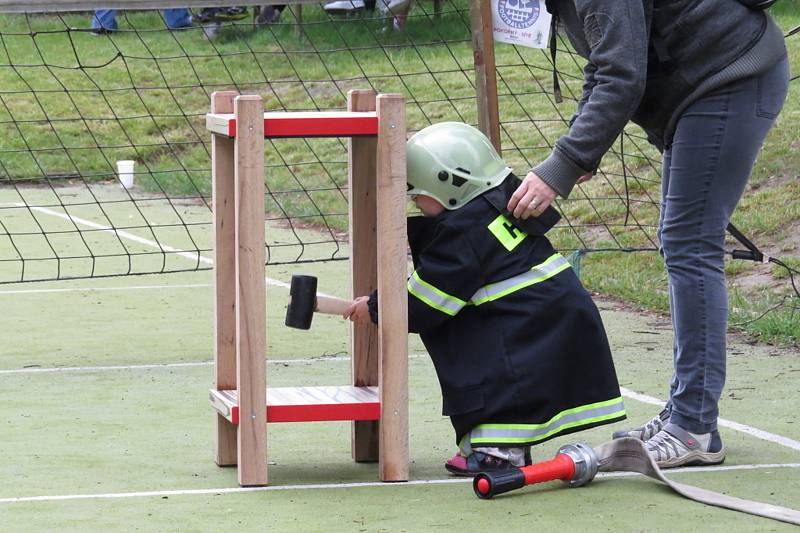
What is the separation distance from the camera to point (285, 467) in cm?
479

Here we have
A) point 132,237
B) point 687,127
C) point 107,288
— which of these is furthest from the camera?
point 132,237

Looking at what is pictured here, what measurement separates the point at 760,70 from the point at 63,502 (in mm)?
2369

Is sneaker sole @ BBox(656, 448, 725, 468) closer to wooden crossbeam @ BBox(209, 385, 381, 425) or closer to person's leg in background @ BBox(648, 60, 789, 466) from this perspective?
person's leg in background @ BBox(648, 60, 789, 466)

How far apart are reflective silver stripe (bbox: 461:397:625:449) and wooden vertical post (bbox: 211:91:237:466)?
2.65 ft

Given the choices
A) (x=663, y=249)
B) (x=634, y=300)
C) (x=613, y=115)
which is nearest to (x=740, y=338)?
(x=634, y=300)

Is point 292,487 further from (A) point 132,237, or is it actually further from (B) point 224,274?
(A) point 132,237

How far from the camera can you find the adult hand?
4.37m

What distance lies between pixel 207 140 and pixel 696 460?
13.6 metres

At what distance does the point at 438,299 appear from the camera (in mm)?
4410

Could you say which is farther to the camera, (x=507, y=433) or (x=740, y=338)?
(x=740, y=338)

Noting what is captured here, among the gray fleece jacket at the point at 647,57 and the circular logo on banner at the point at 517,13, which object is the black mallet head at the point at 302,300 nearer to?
the gray fleece jacket at the point at 647,57

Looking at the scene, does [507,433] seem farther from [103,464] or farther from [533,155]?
[533,155]

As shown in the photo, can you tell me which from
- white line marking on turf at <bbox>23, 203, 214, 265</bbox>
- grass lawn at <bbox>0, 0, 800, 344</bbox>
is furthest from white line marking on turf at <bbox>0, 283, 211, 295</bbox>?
grass lawn at <bbox>0, 0, 800, 344</bbox>

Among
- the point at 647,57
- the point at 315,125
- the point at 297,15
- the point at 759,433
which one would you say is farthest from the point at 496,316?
the point at 297,15
